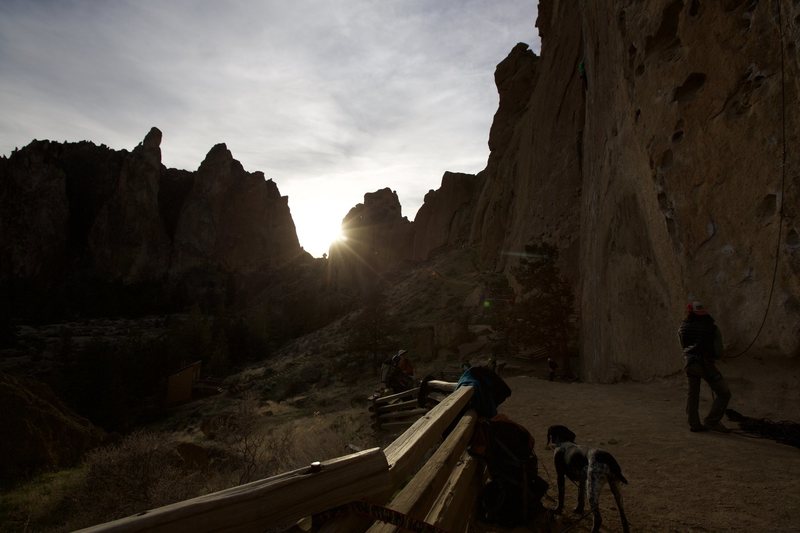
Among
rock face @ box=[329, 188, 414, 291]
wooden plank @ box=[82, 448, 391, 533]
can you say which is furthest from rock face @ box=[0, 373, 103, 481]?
rock face @ box=[329, 188, 414, 291]

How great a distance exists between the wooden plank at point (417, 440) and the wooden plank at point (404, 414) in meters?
4.44

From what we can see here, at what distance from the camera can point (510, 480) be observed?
11.6ft

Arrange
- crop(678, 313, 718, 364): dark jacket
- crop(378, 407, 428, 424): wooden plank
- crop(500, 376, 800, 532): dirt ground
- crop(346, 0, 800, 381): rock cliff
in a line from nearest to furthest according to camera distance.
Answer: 1. crop(500, 376, 800, 532): dirt ground
2. crop(678, 313, 718, 364): dark jacket
3. crop(346, 0, 800, 381): rock cliff
4. crop(378, 407, 428, 424): wooden plank

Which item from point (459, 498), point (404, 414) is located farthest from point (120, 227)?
point (459, 498)

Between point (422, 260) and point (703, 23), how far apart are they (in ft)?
172

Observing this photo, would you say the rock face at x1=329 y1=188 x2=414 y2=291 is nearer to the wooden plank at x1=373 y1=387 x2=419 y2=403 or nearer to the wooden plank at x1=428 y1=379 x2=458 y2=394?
the wooden plank at x1=373 y1=387 x2=419 y2=403

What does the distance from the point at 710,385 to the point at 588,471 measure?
342cm

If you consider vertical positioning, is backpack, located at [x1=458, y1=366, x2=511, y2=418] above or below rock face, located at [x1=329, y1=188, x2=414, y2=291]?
below

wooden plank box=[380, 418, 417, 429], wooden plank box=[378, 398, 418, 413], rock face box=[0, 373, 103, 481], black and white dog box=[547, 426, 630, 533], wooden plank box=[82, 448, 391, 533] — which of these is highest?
wooden plank box=[82, 448, 391, 533]

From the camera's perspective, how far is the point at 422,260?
6003cm

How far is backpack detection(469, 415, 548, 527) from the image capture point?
3.51 m

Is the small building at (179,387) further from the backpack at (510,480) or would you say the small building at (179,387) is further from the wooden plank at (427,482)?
the wooden plank at (427,482)

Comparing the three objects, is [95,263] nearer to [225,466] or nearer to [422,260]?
[422,260]

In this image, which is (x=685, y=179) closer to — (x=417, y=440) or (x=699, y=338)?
(x=699, y=338)
